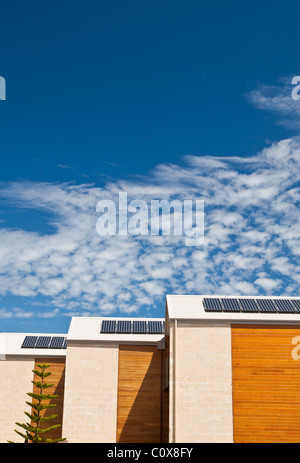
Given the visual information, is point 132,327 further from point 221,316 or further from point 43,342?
point 221,316

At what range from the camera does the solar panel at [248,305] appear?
2659 cm

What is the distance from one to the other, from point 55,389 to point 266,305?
53.4 feet

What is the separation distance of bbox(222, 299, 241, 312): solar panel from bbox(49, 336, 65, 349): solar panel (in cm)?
1420

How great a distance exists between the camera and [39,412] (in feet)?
109

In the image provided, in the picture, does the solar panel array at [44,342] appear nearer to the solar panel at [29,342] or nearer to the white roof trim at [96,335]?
the solar panel at [29,342]

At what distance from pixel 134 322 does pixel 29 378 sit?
8.30 m

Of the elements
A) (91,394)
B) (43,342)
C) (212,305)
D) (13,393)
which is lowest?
(91,394)

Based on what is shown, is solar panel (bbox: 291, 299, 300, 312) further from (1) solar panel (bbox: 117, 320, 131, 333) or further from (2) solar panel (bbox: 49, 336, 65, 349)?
(2) solar panel (bbox: 49, 336, 65, 349)

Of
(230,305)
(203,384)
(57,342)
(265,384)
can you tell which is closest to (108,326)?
(57,342)

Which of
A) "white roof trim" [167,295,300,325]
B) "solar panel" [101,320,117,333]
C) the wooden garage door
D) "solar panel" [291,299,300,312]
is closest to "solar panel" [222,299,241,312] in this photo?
"white roof trim" [167,295,300,325]

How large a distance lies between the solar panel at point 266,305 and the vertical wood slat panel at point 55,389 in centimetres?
1532

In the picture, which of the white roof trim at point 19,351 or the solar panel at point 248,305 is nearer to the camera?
A: the solar panel at point 248,305

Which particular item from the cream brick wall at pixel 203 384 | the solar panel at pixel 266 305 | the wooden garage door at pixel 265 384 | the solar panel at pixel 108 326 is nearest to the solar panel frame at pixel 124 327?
the solar panel at pixel 108 326
